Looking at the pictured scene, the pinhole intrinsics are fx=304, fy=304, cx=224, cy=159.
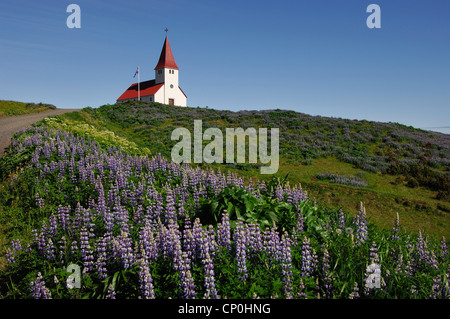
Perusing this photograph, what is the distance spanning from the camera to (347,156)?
22953mm

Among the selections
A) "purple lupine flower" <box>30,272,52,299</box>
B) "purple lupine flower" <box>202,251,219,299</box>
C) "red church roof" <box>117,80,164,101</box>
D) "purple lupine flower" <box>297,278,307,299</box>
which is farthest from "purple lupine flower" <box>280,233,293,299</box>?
"red church roof" <box>117,80,164,101</box>

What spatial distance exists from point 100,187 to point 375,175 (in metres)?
17.1

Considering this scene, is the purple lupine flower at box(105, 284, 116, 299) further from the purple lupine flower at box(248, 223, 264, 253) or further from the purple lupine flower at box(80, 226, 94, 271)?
the purple lupine flower at box(248, 223, 264, 253)

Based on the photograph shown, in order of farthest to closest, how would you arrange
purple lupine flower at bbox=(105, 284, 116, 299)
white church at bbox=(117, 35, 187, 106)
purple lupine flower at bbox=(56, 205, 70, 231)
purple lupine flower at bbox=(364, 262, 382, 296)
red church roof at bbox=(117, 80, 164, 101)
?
red church roof at bbox=(117, 80, 164, 101) < white church at bbox=(117, 35, 187, 106) < purple lupine flower at bbox=(56, 205, 70, 231) < purple lupine flower at bbox=(364, 262, 382, 296) < purple lupine flower at bbox=(105, 284, 116, 299)

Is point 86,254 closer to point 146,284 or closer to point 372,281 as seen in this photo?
point 146,284

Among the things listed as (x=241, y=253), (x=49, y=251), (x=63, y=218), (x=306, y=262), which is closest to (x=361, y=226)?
(x=306, y=262)

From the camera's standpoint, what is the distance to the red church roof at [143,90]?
191ft

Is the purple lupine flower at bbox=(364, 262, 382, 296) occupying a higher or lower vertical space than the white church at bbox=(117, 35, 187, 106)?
lower

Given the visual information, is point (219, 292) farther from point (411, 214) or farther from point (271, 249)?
point (411, 214)

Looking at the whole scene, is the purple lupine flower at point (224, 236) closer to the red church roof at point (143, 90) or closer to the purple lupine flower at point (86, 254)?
the purple lupine flower at point (86, 254)

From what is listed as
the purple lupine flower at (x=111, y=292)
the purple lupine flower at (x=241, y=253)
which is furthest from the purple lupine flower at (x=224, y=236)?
the purple lupine flower at (x=111, y=292)

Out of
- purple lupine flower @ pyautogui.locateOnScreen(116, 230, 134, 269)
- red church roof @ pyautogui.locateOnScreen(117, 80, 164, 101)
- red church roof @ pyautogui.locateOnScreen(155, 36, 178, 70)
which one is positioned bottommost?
purple lupine flower @ pyautogui.locateOnScreen(116, 230, 134, 269)

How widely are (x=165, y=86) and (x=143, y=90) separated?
5144mm

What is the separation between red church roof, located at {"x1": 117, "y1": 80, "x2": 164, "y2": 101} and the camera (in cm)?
5820
